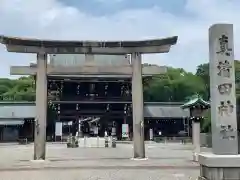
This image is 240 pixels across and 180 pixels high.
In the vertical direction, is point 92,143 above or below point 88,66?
below

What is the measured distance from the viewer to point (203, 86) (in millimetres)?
74000

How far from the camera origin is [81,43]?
22.5 metres

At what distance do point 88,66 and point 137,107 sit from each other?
12.0 feet

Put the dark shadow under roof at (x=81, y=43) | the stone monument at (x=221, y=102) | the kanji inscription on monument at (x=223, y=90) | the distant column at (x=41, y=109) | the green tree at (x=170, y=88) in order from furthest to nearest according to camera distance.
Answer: the green tree at (x=170, y=88)
the dark shadow under roof at (x=81, y=43)
the distant column at (x=41, y=109)
the kanji inscription on monument at (x=223, y=90)
the stone monument at (x=221, y=102)

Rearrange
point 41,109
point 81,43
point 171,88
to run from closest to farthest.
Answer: point 41,109, point 81,43, point 171,88

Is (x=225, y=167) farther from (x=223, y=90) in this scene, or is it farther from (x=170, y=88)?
(x=170, y=88)

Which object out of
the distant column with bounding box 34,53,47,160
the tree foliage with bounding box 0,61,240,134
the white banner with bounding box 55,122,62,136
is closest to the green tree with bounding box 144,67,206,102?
the tree foliage with bounding box 0,61,240,134

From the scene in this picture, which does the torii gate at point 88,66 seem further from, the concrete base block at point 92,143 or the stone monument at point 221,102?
the concrete base block at point 92,143

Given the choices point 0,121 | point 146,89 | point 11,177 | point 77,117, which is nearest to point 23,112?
point 0,121

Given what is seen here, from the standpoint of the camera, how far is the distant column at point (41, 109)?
71.7ft

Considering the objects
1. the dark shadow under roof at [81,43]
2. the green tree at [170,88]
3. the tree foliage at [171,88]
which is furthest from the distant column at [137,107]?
the green tree at [170,88]

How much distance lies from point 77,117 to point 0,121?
10409 mm

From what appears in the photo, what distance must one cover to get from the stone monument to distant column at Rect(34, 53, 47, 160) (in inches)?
484

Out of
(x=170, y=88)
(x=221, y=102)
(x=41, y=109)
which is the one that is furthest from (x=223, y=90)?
(x=170, y=88)
